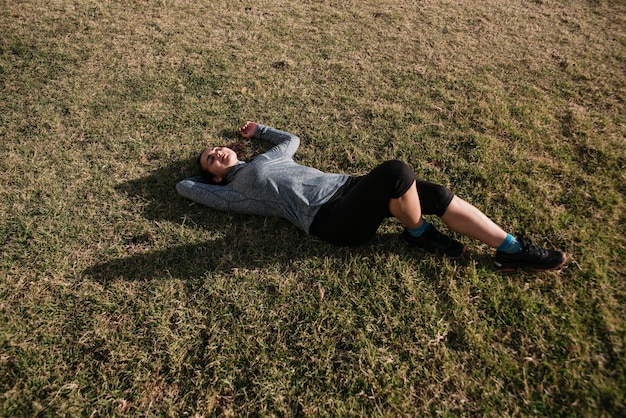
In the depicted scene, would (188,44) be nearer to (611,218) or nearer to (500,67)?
(500,67)

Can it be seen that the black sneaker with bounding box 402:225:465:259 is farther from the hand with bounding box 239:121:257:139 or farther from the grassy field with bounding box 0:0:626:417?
the hand with bounding box 239:121:257:139

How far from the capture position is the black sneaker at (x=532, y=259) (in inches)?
110

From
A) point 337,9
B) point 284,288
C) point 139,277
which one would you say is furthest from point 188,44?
point 284,288

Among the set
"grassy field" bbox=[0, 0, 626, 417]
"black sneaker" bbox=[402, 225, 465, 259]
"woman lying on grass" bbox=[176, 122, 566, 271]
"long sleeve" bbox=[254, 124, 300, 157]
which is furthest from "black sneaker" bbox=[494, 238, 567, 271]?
"long sleeve" bbox=[254, 124, 300, 157]

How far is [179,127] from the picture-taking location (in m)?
4.35

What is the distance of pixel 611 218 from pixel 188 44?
567 cm

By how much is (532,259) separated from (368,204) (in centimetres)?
134

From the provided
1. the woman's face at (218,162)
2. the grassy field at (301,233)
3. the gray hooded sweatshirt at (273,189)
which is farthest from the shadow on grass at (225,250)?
the woman's face at (218,162)

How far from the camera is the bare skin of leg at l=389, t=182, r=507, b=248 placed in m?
2.77

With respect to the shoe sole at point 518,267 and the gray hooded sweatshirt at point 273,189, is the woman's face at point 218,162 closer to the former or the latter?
the gray hooded sweatshirt at point 273,189

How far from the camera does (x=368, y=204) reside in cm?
270

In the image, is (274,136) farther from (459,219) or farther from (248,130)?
(459,219)

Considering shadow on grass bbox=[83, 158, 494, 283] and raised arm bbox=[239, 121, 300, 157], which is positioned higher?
raised arm bbox=[239, 121, 300, 157]

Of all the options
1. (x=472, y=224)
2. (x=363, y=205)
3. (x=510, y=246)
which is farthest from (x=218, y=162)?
(x=510, y=246)
